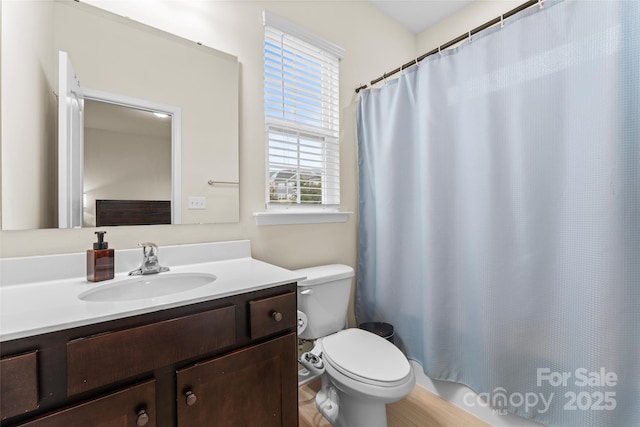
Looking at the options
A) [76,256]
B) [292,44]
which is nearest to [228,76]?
[292,44]

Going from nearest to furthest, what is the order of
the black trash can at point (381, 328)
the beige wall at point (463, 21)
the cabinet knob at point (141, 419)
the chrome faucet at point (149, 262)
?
the cabinet knob at point (141, 419)
the chrome faucet at point (149, 262)
the black trash can at point (381, 328)
the beige wall at point (463, 21)

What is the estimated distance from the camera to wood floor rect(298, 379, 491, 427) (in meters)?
1.41

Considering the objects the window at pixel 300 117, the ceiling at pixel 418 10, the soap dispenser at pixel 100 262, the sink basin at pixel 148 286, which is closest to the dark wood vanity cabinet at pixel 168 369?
the sink basin at pixel 148 286

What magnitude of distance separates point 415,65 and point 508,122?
25.2 inches

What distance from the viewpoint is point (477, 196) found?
1.37 meters

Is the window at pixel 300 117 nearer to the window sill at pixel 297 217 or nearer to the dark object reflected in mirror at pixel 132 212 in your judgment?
the window sill at pixel 297 217

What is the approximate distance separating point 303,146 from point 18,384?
1.51 metres

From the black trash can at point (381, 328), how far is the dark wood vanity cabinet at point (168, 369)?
0.89 metres

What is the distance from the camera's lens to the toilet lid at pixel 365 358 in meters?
1.15

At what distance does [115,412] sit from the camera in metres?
0.69

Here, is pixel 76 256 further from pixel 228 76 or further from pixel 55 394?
pixel 228 76

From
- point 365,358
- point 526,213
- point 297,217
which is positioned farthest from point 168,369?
point 526,213

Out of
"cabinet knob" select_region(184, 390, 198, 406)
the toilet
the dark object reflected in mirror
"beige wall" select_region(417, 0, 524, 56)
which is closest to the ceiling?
"beige wall" select_region(417, 0, 524, 56)

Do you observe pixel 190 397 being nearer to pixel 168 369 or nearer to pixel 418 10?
pixel 168 369
